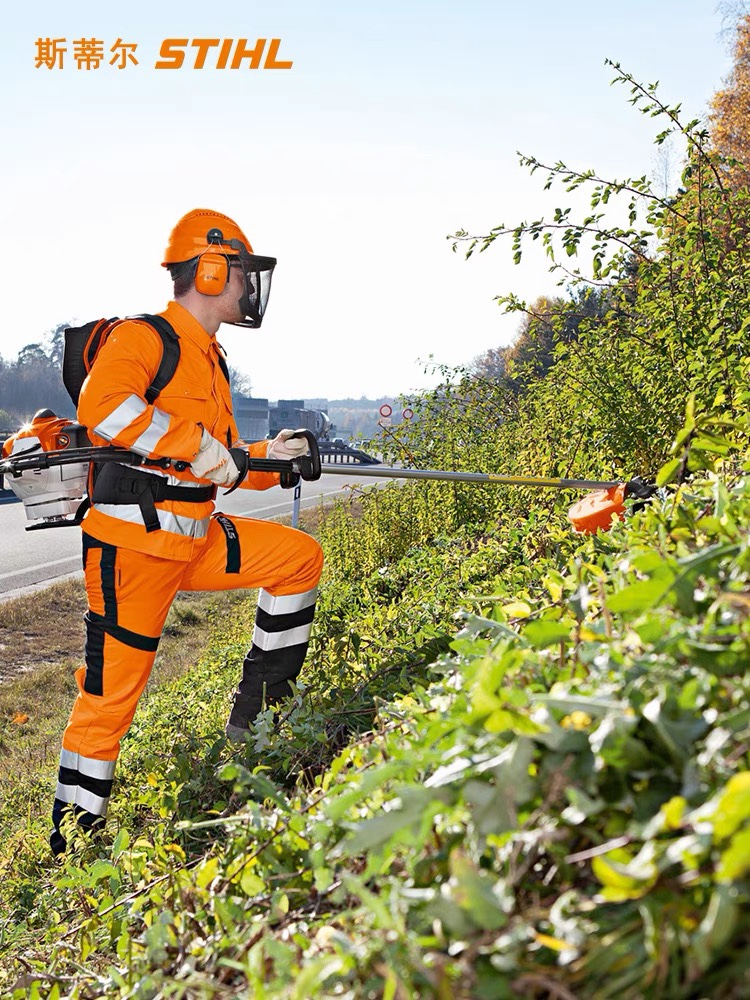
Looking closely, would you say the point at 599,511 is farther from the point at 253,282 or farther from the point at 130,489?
the point at 253,282

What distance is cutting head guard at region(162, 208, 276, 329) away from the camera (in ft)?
15.2

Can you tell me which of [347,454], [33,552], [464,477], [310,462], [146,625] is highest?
[310,462]

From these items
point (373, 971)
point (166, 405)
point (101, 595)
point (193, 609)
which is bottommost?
point (193, 609)

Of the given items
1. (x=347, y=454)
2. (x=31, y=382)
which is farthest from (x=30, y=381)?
(x=347, y=454)

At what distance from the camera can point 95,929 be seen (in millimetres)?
2256

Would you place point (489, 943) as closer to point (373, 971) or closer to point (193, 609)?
point (373, 971)

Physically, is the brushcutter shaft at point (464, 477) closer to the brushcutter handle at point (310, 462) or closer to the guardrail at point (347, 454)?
the brushcutter handle at point (310, 462)

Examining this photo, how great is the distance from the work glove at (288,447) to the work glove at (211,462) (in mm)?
663

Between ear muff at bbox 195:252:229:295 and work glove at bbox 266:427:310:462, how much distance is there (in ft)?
2.75

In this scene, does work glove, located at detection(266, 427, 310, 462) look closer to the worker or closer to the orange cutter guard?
the worker

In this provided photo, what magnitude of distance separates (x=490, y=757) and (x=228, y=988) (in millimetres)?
549

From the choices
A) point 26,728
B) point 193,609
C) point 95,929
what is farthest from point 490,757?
point 193,609

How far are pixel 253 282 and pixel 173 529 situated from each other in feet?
4.51

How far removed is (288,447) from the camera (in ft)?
16.5
